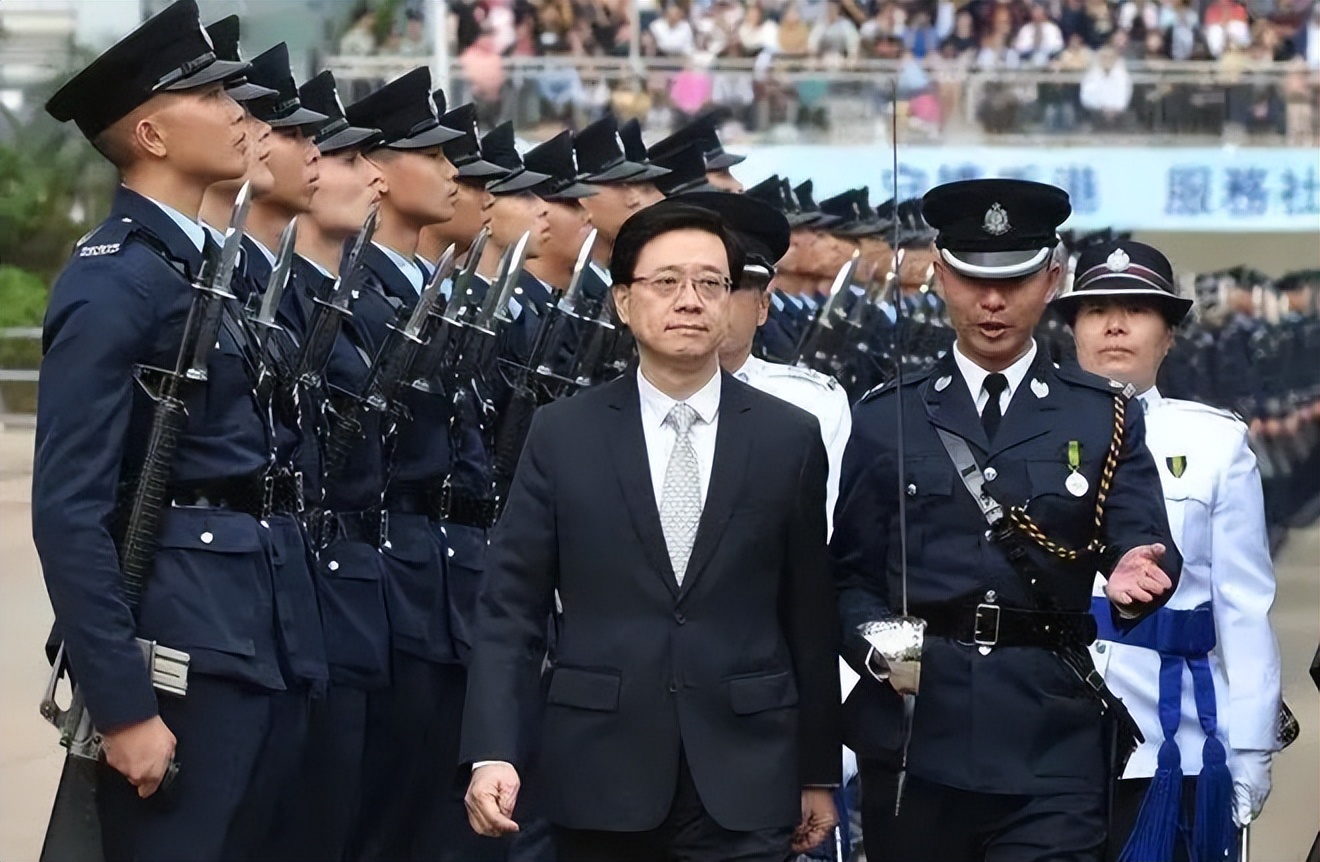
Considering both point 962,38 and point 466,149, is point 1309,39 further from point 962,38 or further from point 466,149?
point 466,149

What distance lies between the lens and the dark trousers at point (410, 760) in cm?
645

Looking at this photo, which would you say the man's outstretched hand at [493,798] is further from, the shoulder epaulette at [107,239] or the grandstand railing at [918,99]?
the grandstand railing at [918,99]

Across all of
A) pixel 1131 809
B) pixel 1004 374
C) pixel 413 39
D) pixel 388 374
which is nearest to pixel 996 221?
pixel 1004 374

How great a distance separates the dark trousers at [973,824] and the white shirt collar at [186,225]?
1.54 metres

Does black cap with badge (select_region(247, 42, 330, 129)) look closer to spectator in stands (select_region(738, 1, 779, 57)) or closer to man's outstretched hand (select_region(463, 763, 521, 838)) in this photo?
man's outstretched hand (select_region(463, 763, 521, 838))

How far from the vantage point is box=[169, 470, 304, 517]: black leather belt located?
4.88m

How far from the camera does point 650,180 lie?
8969 millimetres

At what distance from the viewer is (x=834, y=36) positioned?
20.6m

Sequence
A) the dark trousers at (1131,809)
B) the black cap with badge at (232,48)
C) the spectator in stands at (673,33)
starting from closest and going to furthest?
the dark trousers at (1131,809)
the black cap with badge at (232,48)
the spectator in stands at (673,33)

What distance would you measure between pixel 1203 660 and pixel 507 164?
10.7 feet

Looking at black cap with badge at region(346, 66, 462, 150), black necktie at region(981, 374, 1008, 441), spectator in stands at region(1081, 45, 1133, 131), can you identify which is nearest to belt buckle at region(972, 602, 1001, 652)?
black necktie at region(981, 374, 1008, 441)

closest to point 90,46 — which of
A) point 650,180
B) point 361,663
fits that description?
point 650,180

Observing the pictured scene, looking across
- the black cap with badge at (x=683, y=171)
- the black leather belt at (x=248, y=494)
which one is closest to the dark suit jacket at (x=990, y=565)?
the black leather belt at (x=248, y=494)

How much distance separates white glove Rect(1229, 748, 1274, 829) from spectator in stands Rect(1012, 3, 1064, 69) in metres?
15.1
